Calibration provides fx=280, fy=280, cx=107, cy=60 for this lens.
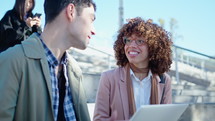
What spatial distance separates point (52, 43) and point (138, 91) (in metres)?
1.18

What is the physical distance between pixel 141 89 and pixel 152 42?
19.1 inches

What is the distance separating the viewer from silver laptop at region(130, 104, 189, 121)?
5.16 feet

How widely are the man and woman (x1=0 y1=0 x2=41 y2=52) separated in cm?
89

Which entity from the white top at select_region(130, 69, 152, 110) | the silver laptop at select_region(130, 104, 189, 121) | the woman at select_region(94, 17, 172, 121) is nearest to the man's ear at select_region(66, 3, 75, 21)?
the silver laptop at select_region(130, 104, 189, 121)

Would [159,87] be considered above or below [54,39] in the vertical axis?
below

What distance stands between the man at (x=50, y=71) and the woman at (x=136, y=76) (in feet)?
2.32

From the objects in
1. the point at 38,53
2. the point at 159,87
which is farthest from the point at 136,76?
the point at 38,53

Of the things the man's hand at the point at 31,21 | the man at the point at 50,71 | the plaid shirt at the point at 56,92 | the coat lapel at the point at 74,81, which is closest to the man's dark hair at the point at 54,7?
the man at the point at 50,71

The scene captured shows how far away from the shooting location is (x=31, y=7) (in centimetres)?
299

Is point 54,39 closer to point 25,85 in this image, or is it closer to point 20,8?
point 25,85

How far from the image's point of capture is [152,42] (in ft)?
9.27

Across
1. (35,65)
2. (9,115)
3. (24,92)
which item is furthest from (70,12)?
(9,115)

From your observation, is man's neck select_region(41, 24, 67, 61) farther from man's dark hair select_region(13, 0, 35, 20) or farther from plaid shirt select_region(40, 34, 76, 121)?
man's dark hair select_region(13, 0, 35, 20)

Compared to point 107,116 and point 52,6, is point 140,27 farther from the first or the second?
point 52,6
